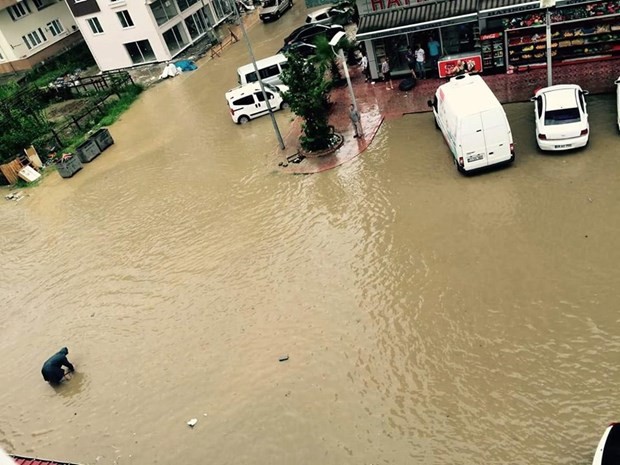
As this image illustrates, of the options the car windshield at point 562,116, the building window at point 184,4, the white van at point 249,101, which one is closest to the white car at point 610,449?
the car windshield at point 562,116

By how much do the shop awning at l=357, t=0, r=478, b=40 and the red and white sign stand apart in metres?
1.68

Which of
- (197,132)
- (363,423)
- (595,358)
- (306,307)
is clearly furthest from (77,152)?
(595,358)

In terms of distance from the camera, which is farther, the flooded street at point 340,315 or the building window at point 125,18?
the building window at point 125,18

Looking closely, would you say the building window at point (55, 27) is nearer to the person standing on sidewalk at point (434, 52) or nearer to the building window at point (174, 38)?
the building window at point (174, 38)

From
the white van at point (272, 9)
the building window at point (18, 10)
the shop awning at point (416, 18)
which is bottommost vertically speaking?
the white van at point (272, 9)

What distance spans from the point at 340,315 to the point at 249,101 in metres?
14.2

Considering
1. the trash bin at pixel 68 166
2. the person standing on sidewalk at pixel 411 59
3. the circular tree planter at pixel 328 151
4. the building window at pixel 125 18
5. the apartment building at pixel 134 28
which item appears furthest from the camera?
the building window at pixel 125 18

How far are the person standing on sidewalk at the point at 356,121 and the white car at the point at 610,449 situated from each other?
46.3 ft

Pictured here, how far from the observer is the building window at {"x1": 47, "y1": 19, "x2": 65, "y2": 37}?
43.3m

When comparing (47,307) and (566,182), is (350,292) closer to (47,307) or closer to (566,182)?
(566,182)

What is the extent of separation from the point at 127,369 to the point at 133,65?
29.8 meters

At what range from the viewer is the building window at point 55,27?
142ft

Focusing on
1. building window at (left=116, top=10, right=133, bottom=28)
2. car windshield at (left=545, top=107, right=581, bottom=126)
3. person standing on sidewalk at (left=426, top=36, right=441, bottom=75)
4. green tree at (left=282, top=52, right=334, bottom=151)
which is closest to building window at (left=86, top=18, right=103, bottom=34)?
building window at (left=116, top=10, right=133, bottom=28)

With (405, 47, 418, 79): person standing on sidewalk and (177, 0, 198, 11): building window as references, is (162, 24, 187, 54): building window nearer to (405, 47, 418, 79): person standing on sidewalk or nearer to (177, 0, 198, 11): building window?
(177, 0, 198, 11): building window
